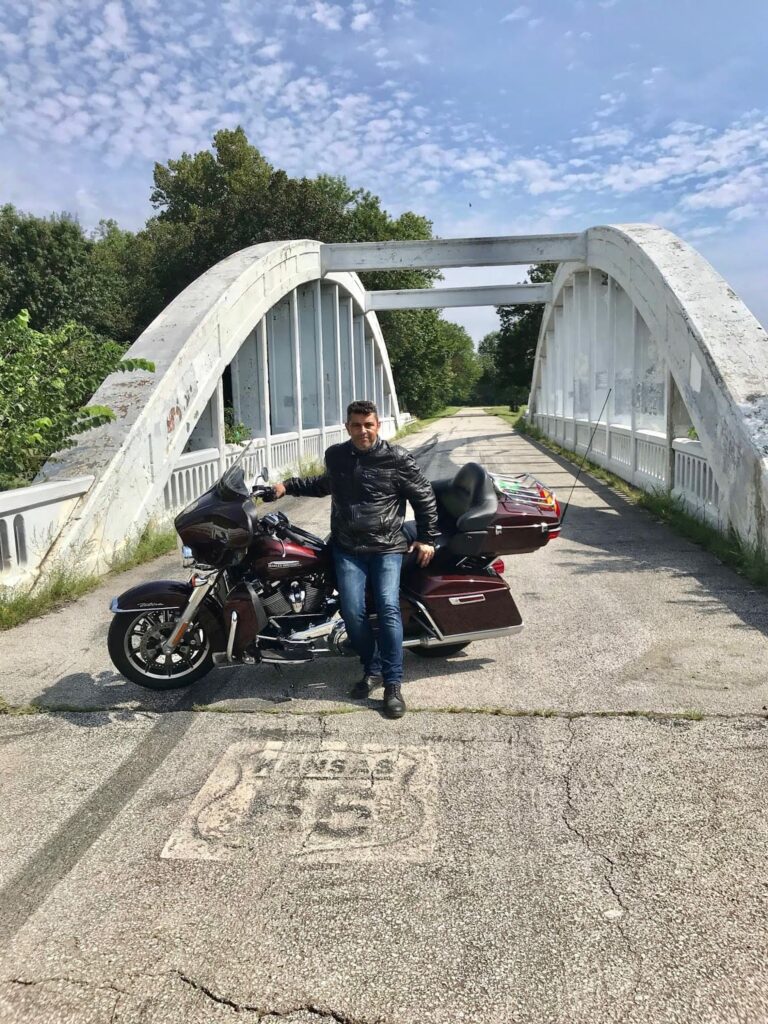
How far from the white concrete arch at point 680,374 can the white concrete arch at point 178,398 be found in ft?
18.8

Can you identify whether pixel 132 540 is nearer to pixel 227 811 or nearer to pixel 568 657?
pixel 568 657

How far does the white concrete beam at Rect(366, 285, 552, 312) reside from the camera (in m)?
22.8

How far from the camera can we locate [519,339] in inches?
1928

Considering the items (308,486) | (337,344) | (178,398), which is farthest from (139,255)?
(308,486)

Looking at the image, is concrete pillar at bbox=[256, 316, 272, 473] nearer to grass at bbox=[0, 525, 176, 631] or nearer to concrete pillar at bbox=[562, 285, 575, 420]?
grass at bbox=[0, 525, 176, 631]

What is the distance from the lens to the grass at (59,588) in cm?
587

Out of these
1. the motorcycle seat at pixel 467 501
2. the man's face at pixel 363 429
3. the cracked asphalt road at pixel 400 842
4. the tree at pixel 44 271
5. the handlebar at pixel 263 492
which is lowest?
the cracked asphalt road at pixel 400 842

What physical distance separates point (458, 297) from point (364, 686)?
1987 cm

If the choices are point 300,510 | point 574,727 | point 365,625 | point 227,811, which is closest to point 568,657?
point 574,727

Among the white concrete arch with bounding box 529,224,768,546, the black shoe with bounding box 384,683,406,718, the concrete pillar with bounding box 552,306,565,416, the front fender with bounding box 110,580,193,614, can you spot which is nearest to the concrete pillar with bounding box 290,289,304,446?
the white concrete arch with bounding box 529,224,768,546

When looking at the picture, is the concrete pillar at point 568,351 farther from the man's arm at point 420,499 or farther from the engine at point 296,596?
the engine at point 296,596

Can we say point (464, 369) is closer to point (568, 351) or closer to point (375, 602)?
point (568, 351)

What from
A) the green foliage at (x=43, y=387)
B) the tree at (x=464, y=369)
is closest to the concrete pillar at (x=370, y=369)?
the green foliage at (x=43, y=387)

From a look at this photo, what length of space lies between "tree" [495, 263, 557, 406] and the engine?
1762 inches
